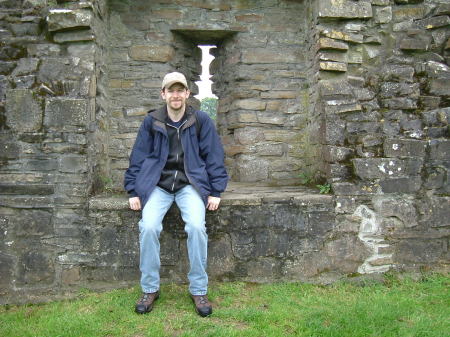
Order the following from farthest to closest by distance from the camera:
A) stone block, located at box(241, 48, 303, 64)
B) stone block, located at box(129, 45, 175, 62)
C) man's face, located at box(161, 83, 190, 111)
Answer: stone block, located at box(241, 48, 303, 64) < stone block, located at box(129, 45, 175, 62) < man's face, located at box(161, 83, 190, 111)

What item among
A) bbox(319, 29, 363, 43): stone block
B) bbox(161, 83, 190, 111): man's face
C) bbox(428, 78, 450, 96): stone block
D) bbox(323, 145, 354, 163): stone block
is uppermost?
bbox(319, 29, 363, 43): stone block

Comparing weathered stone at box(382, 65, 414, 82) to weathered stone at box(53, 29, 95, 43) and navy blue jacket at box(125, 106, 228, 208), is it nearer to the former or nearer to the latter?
navy blue jacket at box(125, 106, 228, 208)

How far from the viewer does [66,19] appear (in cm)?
378

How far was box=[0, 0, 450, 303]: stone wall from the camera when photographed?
3.64m

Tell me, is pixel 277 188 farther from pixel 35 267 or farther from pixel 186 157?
pixel 35 267

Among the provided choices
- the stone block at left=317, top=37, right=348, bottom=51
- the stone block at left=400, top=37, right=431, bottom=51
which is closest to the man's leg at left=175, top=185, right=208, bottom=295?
the stone block at left=317, top=37, right=348, bottom=51

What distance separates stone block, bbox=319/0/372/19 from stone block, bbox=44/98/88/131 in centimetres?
249

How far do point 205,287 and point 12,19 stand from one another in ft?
9.60

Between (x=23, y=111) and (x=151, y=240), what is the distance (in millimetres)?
1646

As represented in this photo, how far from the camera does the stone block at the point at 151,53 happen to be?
15.5ft

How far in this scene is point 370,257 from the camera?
3.80 m

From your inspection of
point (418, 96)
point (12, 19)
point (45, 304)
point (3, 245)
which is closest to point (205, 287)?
point (45, 304)

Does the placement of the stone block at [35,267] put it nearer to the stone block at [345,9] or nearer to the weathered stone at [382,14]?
the stone block at [345,9]

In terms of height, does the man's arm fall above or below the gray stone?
above
